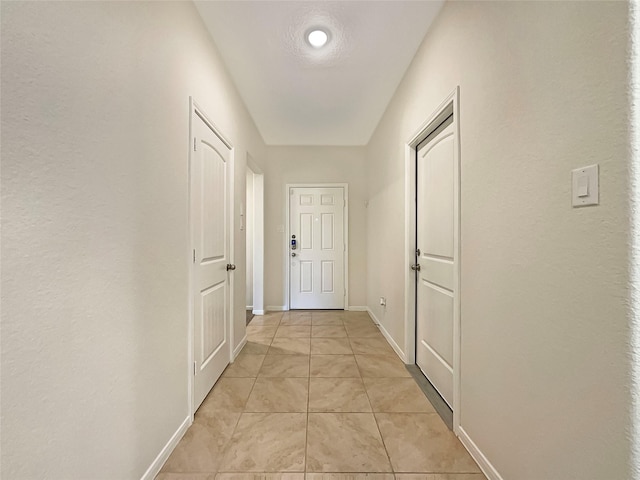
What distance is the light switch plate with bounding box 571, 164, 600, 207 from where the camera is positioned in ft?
2.60

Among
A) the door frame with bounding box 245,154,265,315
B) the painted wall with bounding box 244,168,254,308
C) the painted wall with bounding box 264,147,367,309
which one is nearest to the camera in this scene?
the door frame with bounding box 245,154,265,315

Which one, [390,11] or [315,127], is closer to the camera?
[390,11]

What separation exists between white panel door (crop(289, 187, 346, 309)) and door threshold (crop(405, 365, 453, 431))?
212cm

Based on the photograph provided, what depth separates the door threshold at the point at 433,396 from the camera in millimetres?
1739

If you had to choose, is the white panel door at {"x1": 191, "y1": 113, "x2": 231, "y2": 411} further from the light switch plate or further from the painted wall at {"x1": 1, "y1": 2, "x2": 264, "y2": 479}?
the light switch plate

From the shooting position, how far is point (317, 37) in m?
1.98

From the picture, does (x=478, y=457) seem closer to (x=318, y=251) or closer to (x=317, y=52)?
(x=317, y=52)

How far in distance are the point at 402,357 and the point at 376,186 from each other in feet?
6.88

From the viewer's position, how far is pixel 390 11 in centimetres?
176

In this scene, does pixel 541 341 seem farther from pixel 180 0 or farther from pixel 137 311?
pixel 180 0

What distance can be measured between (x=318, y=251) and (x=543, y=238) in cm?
354

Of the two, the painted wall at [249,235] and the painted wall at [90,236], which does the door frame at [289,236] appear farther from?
the painted wall at [90,236]

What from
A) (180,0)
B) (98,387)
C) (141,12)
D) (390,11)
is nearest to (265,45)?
(180,0)

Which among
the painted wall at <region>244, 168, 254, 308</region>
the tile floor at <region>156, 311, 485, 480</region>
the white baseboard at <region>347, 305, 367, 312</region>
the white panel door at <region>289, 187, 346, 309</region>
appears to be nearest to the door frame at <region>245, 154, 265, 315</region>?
the painted wall at <region>244, 168, 254, 308</region>
